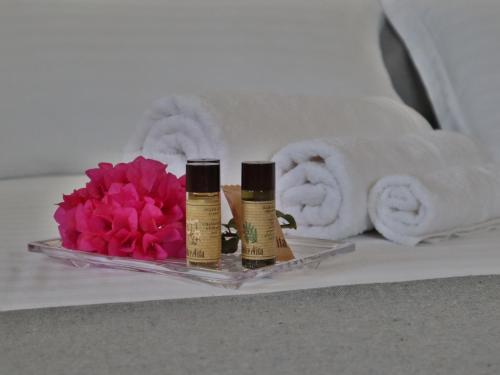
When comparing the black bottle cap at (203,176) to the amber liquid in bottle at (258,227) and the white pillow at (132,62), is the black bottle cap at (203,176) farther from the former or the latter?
the white pillow at (132,62)

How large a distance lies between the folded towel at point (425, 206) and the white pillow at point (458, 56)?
0.55 metres

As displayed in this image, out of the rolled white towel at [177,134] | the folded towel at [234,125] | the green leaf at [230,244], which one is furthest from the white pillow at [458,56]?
the green leaf at [230,244]

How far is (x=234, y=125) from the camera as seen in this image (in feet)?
4.57

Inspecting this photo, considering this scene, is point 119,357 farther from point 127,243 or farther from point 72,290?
point 127,243

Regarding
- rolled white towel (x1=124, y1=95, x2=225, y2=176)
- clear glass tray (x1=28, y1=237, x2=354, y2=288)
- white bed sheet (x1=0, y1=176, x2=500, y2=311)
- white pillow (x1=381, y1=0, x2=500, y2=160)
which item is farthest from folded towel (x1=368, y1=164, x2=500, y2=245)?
white pillow (x1=381, y1=0, x2=500, y2=160)

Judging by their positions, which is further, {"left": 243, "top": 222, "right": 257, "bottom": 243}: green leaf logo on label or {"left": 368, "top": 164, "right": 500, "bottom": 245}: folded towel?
{"left": 368, "top": 164, "right": 500, "bottom": 245}: folded towel

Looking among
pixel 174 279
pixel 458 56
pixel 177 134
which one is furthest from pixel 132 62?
pixel 174 279

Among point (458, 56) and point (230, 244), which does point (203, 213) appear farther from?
point (458, 56)

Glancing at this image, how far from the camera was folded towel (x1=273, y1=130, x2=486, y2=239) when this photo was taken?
130 cm

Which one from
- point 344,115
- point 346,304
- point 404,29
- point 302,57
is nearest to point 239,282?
point 346,304

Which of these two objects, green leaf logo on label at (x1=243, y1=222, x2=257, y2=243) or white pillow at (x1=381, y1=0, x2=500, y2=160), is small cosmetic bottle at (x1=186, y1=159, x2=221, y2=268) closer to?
green leaf logo on label at (x1=243, y1=222, x2=257, y2=243)

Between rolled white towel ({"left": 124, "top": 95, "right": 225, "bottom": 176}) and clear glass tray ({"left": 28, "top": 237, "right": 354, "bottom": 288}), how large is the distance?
10.3 inches

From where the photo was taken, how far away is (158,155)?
4.80 feet

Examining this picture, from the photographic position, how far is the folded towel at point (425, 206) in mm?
1282
